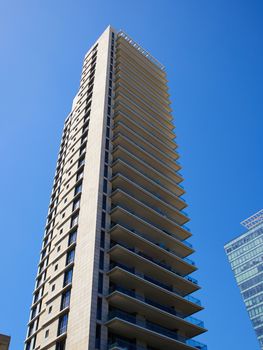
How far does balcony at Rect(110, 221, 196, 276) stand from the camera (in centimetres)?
4184

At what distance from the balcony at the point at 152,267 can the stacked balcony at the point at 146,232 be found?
0.32ft

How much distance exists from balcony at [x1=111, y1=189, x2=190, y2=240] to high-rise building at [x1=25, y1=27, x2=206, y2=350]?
0.12 meters

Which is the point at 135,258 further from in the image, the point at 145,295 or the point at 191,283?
the point at 191,283

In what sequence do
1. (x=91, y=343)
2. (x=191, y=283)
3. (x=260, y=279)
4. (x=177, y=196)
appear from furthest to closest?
1. (x=260, y=279)
2. (x=177, y=196)
3. (x=191, y=283)
4. (x=91, y=343)

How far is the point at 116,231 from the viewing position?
41.3 m

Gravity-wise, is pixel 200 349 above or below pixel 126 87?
below

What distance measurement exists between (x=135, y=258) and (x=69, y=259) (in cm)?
713

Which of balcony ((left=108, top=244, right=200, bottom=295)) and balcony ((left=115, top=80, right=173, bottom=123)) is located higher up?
balcony ((left=115, top=80, right=173, bottom=123))

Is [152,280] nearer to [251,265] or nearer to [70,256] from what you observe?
[70,256]

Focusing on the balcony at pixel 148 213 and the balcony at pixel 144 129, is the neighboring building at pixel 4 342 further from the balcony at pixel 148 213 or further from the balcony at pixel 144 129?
the balcony at pixel 144 129

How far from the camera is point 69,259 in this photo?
43.1 m

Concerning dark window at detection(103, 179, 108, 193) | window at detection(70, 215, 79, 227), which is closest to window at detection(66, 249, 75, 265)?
window at detection(70, 215, 79, 227)

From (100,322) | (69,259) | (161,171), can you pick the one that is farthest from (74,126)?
(100,322)

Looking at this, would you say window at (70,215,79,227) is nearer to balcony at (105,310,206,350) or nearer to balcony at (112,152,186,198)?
balcony at (112,152,186,198)
